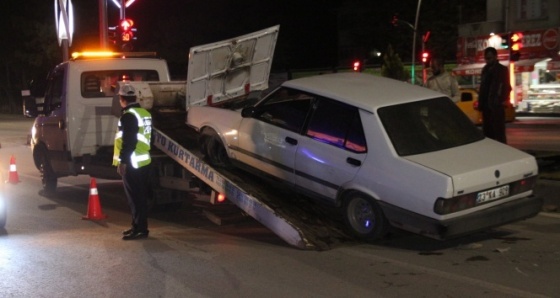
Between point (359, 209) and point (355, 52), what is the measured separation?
54.9 meters

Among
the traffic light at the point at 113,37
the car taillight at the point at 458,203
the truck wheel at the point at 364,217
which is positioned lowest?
the truck wheel at the point at 364,217

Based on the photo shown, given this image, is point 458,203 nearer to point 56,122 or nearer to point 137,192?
point 137,192

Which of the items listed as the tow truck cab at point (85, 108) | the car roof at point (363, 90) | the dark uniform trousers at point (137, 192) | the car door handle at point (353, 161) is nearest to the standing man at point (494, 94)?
the car roof at point (363, 90)

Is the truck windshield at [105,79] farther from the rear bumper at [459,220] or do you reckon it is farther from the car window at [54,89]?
the rear bumper at [459,220]

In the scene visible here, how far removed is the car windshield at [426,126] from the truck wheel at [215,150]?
96.8 inches

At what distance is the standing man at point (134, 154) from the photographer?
25.3 ft

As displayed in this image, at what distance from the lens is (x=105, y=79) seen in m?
10.8

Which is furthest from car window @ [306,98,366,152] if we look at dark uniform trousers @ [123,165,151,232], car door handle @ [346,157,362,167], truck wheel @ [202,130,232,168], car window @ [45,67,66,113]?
car window @ [45,67,66,113]

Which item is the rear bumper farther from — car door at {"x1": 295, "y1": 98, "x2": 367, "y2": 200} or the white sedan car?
car door at {"x1": 295, "y1": 98, "x2": 367, "y2": 200}

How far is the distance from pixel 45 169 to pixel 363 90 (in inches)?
254

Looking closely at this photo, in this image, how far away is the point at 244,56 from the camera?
991cm

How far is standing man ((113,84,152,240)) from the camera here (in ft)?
25.3

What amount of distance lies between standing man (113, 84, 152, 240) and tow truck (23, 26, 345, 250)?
708mm

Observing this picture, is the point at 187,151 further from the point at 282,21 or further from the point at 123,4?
the point at 282,21
